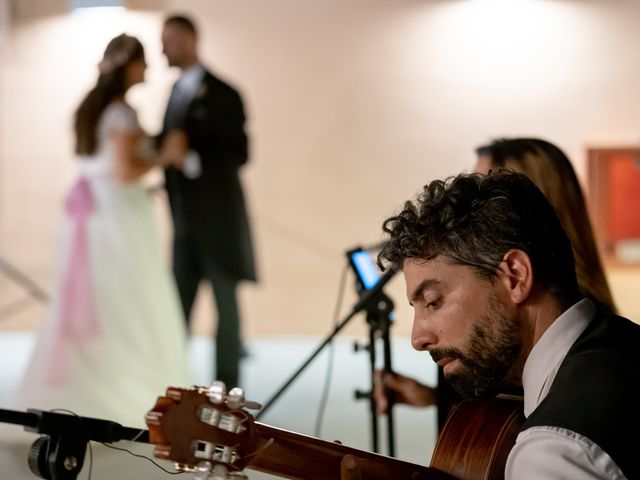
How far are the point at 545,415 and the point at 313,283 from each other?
380cm

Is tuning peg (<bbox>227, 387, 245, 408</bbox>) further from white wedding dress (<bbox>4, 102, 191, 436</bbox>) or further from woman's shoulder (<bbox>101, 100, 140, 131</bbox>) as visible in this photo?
woman's shoulder (<bbox>101, 100, 140, 131</bbox>)

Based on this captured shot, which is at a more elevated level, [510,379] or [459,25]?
[459,25]

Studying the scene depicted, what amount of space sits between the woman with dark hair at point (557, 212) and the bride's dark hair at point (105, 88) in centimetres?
184

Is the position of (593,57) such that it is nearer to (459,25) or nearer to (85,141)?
(459,25)

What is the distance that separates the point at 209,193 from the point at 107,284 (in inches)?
25.7

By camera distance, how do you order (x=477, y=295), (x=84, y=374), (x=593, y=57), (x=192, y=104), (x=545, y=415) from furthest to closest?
1. (x=593, y=57)
2. (x=192, y=104)
3. (x=84, y=374)
4. (x=477, y=295)
5. (x=545, y=415)

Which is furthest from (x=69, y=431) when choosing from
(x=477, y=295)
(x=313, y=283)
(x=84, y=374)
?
(x=313, y=283)

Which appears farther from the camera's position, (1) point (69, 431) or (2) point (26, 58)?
(2) point (26, 58)

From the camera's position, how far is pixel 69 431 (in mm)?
1275

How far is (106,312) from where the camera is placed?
11.9ft

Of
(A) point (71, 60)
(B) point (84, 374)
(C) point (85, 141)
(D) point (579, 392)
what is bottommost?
(B) point (84, 374)

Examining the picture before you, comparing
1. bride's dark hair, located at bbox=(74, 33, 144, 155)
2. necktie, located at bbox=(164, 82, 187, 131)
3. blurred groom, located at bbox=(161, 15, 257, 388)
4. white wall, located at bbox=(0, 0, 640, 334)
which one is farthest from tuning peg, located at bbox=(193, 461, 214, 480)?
white wall, located at bbox=(0, 0, 640, 334)

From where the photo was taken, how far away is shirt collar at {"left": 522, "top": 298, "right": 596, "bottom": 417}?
4.03ft

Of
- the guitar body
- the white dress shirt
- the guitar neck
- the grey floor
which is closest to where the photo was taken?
the white dress shirt
